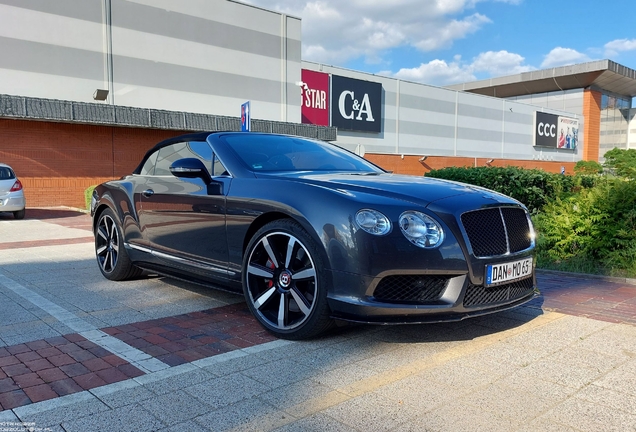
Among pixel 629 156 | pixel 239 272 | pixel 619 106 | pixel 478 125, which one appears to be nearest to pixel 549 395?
pixel 239 272

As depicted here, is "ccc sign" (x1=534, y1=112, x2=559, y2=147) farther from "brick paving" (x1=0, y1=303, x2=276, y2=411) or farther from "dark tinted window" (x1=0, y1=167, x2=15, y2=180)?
"brick paving" (x1=0, y1=303, x2=276, y2=411)

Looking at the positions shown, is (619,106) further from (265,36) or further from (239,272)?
(239,272)

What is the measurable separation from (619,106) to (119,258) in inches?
2538

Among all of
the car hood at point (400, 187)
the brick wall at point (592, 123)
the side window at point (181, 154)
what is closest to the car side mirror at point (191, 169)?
the side window at point (181, 154)

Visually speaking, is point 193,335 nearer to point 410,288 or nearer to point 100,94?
point 410,288

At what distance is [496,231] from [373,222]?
2.99ft

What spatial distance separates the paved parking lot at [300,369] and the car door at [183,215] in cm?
48

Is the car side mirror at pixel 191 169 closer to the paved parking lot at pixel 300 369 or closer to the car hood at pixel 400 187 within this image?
the car hood at pixel 400 187

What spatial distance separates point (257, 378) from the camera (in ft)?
9.61

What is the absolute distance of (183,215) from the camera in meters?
4.42

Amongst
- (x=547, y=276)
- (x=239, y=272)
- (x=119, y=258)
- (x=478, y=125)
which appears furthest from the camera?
(x=478, y=125)

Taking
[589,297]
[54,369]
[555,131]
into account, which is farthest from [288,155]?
[555,131]

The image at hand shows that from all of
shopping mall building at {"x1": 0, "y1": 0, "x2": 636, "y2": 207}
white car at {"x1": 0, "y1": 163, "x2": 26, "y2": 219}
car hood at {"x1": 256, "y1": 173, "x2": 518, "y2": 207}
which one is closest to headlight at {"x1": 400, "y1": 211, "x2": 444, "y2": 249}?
car hood at {"x1": 256, "y1": 173, "x2": 518, "y2": 207}

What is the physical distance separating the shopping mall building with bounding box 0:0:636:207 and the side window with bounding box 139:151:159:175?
12.3 m
